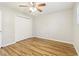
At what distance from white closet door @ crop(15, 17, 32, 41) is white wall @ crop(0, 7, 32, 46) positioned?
52 millimetres

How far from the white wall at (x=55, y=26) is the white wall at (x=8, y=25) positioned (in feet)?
0.93

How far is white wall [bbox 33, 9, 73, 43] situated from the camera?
4.51 ft

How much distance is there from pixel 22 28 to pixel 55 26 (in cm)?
44

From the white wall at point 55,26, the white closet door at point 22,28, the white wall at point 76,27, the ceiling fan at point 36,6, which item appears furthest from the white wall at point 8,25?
the white wall at point 76,27

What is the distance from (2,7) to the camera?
135cm

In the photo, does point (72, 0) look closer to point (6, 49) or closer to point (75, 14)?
point (75, 14)

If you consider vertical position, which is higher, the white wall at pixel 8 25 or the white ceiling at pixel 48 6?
the white ceiling at pixel 48 6

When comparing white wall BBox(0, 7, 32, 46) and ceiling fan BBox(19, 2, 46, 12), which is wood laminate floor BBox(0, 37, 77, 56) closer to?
white wall BBox(0, 7, 32, 46)

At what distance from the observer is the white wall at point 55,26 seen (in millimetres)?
1374

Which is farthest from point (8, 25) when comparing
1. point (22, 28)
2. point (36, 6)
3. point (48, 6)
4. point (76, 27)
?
point (76, 27)

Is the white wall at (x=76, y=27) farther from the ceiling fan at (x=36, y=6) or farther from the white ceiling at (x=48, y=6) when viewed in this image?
the ceiling fan at (x=36, y=6)

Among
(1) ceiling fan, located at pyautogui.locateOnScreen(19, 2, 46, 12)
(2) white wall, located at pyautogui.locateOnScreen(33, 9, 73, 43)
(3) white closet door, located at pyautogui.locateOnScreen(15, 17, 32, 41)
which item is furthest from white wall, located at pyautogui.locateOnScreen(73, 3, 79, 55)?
(3) white closet door, located at pyautogui.locateOnScreen(15, 17, 32, 41)

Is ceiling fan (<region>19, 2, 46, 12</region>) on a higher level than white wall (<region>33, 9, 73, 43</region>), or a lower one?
higher

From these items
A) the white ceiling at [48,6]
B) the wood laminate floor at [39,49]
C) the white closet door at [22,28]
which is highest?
the white ceiling at [48,6]
